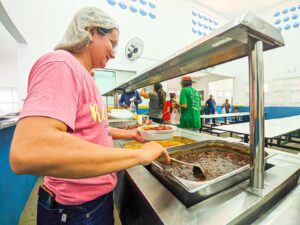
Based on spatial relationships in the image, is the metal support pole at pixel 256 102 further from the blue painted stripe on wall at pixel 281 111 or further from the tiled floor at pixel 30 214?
the blue painted stripe on wall at pixel 281 111

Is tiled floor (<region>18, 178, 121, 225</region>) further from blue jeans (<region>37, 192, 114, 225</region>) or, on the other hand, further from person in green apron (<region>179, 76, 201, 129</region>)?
person in green apron (<region>179, 76, 201, 129</region>)

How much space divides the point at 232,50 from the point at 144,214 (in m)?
0.85

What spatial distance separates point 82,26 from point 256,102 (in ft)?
2.40

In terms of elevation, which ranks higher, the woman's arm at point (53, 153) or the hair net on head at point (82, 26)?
the hair net on head at point (82, 26)

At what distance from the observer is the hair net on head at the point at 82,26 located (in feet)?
2.00

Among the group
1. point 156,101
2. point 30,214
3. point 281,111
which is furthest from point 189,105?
point 281,111

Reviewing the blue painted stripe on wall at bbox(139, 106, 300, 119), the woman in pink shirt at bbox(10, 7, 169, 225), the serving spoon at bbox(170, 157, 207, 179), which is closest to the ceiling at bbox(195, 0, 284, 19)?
the blue painted stripe on wall at bbox(139, 106, 300, 119)

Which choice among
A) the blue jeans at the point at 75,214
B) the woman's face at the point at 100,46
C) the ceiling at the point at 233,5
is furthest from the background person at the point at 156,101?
the ceiling at the point at 233,5

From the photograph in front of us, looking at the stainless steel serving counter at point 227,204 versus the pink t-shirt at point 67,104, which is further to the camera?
the stainless steel serving counter at point 227,204

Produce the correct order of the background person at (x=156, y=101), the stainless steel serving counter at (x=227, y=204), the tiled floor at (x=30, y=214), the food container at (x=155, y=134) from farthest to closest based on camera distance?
the background person at (x=156, y=101)
the tiled floor at (x=30, y=214)
the food container at (x=155, y=134)
the stainless steel serving counter at (x=227, y=204)

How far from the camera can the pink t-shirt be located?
373 millimetres

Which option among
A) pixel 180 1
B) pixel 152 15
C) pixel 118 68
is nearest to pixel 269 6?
pixel 180 1

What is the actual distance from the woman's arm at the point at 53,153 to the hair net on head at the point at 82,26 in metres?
0.39

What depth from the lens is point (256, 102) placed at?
0.54 metres
